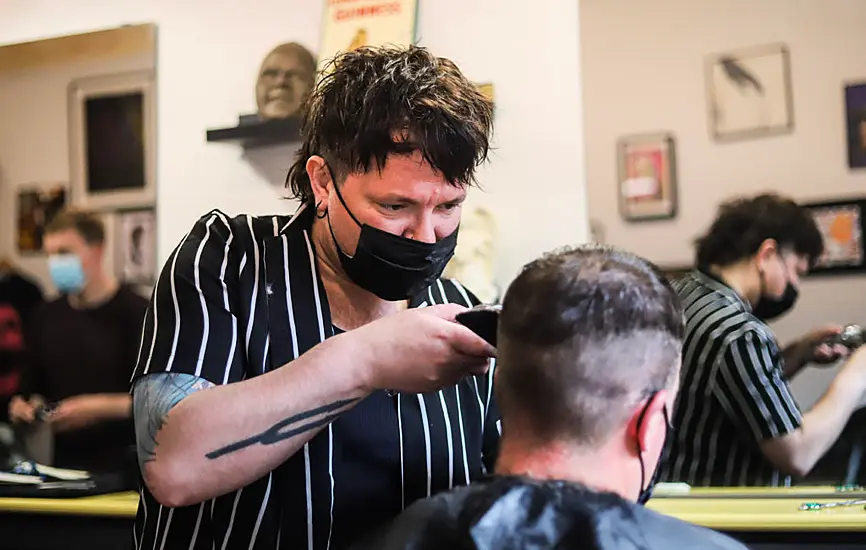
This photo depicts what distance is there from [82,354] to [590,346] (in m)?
2.16

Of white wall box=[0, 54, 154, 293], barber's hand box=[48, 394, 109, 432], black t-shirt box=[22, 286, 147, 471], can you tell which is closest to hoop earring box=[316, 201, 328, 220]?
black t-shirt box=[22, 286, 147, 471]

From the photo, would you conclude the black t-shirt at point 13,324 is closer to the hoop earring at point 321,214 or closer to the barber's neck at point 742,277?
the hoop earring at point 321,214

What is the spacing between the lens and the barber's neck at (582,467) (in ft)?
3.18

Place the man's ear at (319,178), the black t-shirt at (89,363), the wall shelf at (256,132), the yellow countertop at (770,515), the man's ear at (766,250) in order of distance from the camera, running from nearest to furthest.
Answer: the man's ear at (319,178)
the yellow countertop at (770,515)
the man's ear at (766,250)
the wall shelf at (256,132)
the black t-shirt at (89,363)

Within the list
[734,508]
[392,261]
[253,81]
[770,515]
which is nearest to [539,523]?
[392,261]

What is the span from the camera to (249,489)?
46.4 inches

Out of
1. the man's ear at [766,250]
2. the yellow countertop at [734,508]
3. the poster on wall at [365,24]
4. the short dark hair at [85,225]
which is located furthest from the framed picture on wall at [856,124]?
the short dark hair at [85,225]

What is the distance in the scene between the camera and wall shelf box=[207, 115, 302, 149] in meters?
2.46

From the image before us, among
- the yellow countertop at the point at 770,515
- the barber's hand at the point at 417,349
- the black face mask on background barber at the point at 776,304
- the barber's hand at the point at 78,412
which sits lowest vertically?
the yellow countertop at the point at 770,515

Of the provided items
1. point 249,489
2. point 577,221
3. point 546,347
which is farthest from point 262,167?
point 546,347

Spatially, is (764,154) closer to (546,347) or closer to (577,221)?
(577,221)

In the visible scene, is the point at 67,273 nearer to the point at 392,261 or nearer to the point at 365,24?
the point at 365,24

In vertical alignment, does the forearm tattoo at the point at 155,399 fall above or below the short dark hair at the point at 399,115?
below

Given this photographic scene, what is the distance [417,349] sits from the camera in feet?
3.52
